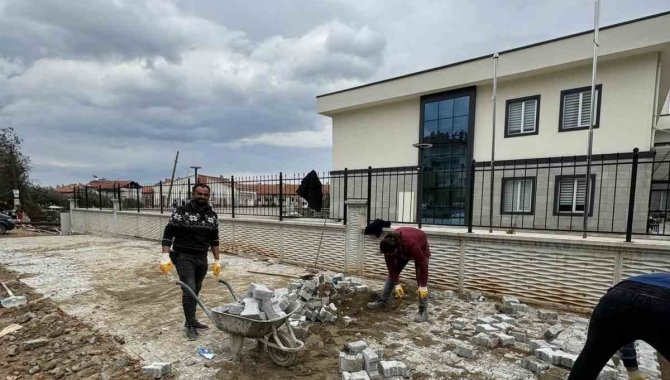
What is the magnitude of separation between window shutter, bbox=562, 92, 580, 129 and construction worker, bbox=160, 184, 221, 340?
9.85m

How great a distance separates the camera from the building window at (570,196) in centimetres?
835

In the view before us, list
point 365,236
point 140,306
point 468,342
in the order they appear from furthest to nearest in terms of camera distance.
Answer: point 365,236, point 140,306, point 468,342

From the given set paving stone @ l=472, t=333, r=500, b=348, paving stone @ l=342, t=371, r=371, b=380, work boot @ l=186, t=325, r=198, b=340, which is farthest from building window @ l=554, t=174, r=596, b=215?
work boot @ l=186, t=325, r=198, b=340

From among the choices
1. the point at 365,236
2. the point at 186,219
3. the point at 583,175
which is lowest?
the point at 365,236

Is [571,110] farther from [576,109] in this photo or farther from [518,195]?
[518,195]

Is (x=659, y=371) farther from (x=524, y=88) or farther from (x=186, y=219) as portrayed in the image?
(x=524, y=88)

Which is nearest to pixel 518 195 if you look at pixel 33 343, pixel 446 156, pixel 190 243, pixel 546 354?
pixel 446 156

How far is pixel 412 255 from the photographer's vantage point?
14.7 ft

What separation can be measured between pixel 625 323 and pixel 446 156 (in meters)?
10.4

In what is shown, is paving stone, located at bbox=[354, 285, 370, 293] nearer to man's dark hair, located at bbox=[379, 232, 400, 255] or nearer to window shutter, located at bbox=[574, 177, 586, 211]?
man's dark hair, located at bbox=[379, 232, 400, 255]

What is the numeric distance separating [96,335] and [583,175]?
10856mm

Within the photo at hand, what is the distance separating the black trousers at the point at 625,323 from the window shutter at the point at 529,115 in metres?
9.32

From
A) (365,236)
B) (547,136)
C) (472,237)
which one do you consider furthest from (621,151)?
(365,236)

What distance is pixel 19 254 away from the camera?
974 centimetres
